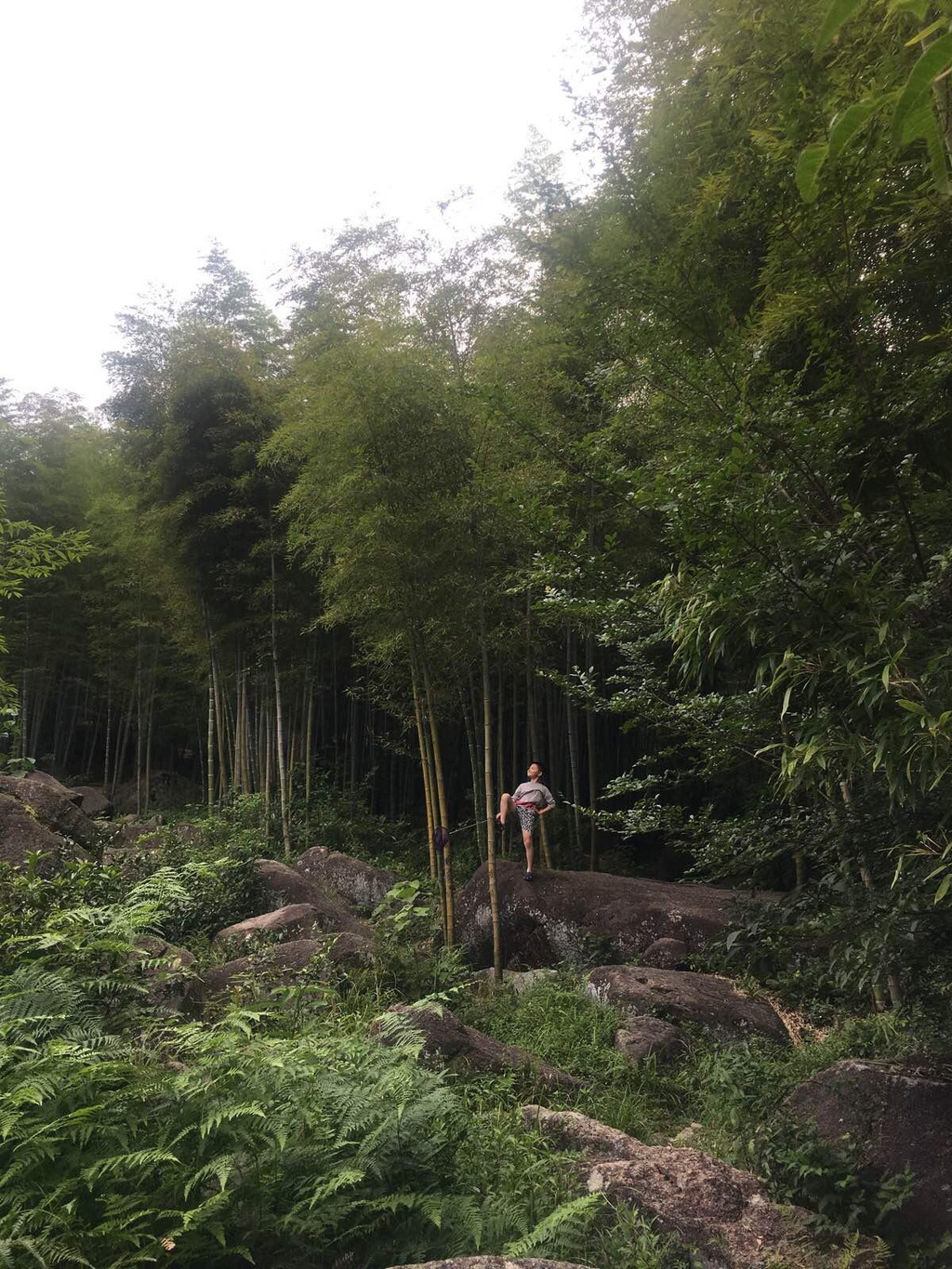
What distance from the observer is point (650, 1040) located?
4137 mm

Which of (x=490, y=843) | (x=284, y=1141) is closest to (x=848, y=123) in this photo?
(x=284, y=1141)

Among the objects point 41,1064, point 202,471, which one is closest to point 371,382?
point 202,471

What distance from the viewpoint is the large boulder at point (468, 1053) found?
129 inches

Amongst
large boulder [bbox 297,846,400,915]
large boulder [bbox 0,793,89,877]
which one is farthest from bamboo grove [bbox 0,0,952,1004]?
large boulder [bbox 0,793,89,877]

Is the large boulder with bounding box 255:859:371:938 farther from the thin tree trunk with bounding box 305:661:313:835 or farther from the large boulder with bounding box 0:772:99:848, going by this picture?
the thin tree trunk with bounding box 305:661:313:835

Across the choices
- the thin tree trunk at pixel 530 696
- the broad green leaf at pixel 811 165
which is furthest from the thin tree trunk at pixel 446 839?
the broad green leaf at pixel 811 165

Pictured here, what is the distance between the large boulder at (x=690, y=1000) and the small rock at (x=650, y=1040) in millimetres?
229

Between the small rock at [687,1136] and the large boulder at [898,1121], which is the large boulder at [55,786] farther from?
the large boulder at [898,1121]

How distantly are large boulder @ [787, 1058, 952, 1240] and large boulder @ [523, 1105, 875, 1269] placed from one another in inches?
10.8

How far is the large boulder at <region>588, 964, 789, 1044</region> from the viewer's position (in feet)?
14.6

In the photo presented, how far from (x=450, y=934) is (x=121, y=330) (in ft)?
28.7

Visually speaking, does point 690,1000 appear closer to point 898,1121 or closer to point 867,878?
point 898,1121

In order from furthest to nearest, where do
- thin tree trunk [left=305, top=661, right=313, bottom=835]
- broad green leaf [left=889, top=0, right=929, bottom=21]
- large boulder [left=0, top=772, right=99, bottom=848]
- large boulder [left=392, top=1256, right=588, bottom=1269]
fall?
thin tree trunk [left=305, top=661, right=313, bottom=835] < large boulder [left=0, top=772, right=99, bottom=848] < large boulder [left=392, top=1256, right=588, bottom=1269] < broad green leaf [left=889, top=0, right=929, bottom=21]

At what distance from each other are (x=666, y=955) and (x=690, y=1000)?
98 centimetres
